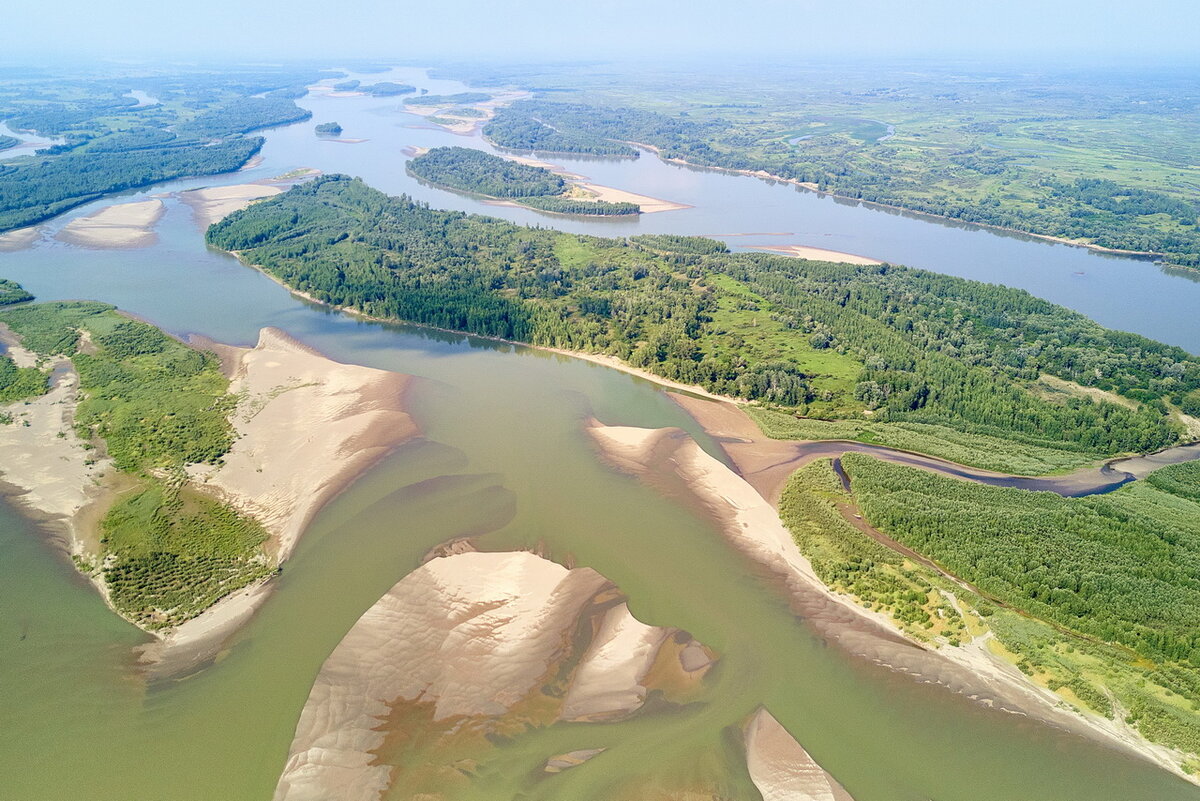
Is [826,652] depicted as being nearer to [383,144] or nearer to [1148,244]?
[1148,244]

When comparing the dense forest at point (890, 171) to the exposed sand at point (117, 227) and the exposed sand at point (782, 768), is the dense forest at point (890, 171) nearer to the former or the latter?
the exposed sand at point (117, 227)

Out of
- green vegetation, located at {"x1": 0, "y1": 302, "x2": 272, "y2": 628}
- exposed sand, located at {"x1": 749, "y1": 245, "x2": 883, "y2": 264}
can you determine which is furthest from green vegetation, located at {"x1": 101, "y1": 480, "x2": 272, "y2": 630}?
exposed sand, located at {"x1": 749, "y1": 245, "x2": 883, "y2": 264}

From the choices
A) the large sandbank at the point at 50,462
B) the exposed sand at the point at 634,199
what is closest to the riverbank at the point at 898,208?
the exposed sand at the point at 634,199

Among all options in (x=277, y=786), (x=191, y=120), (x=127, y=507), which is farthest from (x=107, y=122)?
(x=277, y=786)

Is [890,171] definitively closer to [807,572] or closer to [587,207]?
[587,207]

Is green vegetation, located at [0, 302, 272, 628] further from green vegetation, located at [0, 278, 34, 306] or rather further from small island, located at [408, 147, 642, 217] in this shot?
small island, located at [408, 147, 642, 217]

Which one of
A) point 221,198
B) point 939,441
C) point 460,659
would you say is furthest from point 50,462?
point 221,198
